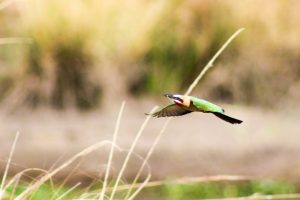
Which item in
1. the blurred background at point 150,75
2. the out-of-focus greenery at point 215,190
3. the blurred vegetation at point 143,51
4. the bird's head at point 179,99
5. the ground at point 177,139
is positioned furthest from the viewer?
the blurred vegetation at point 143,51

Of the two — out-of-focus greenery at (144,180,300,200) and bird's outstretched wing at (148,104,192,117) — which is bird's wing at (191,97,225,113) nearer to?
bird's outstretched wing at (148,104,192,117)

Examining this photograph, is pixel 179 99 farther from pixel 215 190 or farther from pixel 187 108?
pixel 215 190

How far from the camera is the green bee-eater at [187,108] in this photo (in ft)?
5.97

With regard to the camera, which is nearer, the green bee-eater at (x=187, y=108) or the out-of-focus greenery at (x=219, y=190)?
the green bee-eater at (x=187, y=108)

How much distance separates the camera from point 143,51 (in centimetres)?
796

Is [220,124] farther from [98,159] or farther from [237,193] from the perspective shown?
[237,193]

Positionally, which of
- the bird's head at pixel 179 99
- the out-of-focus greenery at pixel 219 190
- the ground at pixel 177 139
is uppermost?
the bird's head at pixel 179 99

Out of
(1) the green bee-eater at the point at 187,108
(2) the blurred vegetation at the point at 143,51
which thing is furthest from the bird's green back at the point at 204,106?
(2) the blurred vegetation at the point at 143,51

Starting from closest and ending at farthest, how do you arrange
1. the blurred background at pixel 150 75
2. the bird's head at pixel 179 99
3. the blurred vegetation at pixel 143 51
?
1. the bird's head at pixel 179 99
2. the blurred background at pixel 150 75
3. the blurred vegetation at pixel 143 51

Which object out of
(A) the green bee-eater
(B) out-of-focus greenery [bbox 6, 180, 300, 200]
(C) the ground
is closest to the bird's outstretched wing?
(A) the green bee-eater

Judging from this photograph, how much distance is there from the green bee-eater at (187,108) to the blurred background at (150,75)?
5436 millimetres

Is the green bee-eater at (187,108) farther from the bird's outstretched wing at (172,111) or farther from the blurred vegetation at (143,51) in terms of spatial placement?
the blurred vegetation at (143,51)

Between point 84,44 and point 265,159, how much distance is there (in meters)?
1.52

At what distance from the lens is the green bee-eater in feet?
5.97
